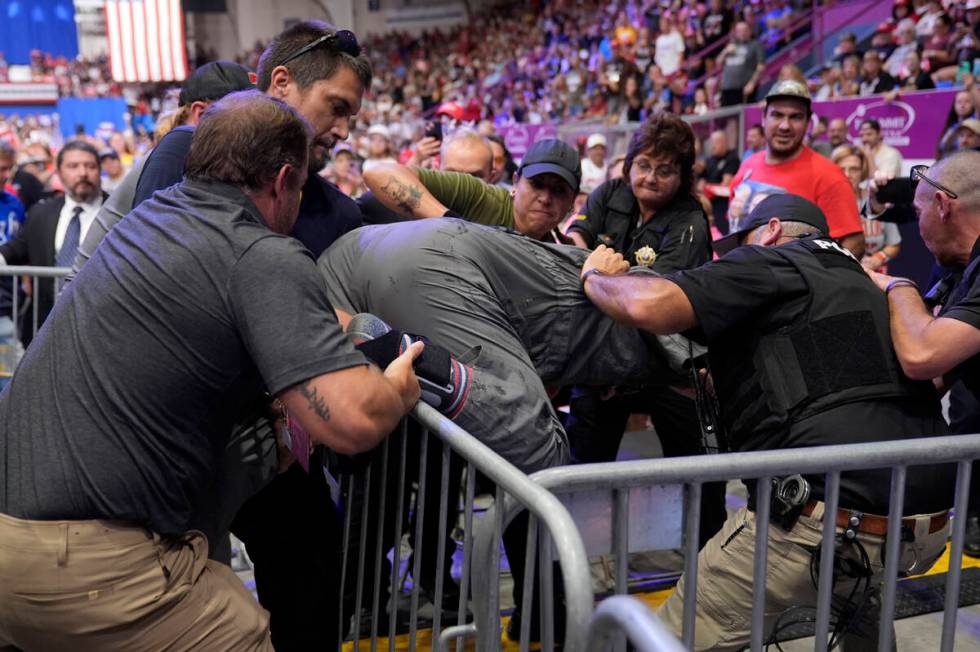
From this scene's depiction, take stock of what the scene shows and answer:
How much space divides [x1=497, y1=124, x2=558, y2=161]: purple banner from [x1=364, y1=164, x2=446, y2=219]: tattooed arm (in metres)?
11.5

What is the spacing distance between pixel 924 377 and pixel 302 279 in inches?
67.5

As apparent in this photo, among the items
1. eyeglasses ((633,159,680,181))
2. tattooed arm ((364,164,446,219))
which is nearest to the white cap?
eyeglasses ((633,159,680,181))

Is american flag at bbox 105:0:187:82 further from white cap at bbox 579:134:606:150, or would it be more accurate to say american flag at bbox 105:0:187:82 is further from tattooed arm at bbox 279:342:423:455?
tattooed arm at bbox 279:342:423:455

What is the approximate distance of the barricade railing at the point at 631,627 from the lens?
1163 mm

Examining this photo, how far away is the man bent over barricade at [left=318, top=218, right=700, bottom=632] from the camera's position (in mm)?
2521

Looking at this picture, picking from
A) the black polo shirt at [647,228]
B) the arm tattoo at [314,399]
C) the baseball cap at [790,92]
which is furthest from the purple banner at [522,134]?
the arm tattoo at [314,399]

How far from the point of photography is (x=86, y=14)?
35219mm

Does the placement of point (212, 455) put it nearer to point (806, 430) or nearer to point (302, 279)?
point (302, 279)

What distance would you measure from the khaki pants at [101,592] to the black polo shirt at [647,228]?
7.30 ft

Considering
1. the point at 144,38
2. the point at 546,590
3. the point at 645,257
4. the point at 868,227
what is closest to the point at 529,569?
the point at 546,590

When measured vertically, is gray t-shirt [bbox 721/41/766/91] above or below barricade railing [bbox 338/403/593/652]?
above

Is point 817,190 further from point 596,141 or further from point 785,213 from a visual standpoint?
point 596,141

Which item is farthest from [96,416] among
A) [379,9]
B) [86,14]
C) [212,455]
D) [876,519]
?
[86,14]

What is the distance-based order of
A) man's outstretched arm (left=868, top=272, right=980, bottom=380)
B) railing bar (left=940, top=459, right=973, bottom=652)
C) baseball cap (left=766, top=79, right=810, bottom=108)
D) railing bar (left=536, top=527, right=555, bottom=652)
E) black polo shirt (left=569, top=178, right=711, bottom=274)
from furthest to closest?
1. baseball cap (left=766, top=79, right=810, bottom=108)
2. black polo shirt (left=569, top=178, right=711, bottom=274)
3. man's outstretched arm (left=868, top=272, right=980, bottom=380)
4. railing bar (left=940, top=459, right=973, bottom=652)
5. railing bar (left=536, top=527, right=555, bottom=652)
